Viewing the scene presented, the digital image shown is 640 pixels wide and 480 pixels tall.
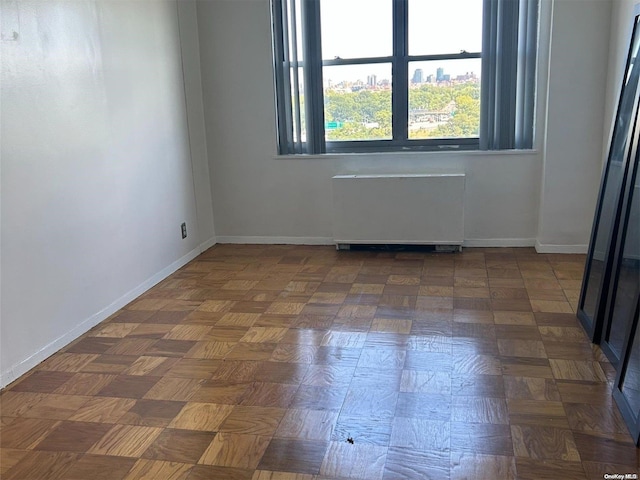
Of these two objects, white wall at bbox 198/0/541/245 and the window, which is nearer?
the window

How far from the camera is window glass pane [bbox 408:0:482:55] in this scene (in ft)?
14.9

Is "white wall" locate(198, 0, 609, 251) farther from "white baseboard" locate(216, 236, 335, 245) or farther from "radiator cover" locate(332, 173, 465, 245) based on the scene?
"radiator cover" locate(332, 173, 465, 245)

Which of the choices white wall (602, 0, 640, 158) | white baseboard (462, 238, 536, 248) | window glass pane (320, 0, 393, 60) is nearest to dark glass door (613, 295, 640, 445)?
white wall (602, 0, 640, 158)

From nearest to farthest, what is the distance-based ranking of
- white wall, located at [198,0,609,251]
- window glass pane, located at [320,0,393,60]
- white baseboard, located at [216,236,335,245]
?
white wall, located at [198,0,609,251] < window glass pane, located at [320,0,393,60] < white baseboard, located at [216,236,335,245]

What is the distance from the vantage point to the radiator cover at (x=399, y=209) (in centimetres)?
457

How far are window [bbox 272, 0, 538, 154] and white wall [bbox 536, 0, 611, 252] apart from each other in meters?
0.23

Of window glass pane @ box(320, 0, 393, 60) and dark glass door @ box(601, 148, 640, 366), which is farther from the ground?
window glass pane @ box(320, 0, 393, 60)

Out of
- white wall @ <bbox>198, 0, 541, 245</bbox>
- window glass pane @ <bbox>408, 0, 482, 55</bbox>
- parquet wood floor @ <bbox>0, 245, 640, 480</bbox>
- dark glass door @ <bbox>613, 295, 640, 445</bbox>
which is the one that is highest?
window glass pane @ <bbox>408, 0, 482, 55</bbox>

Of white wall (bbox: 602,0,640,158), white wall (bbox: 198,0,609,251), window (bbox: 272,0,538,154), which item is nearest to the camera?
white wall (bbox: 602,0,640,158)

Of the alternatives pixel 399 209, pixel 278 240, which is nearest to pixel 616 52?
pixel 399 209

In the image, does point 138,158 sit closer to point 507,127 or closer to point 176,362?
point 176,362

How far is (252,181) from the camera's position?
16.8 ft

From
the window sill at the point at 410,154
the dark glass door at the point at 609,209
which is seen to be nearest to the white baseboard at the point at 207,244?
the window sill at the point at 410,154

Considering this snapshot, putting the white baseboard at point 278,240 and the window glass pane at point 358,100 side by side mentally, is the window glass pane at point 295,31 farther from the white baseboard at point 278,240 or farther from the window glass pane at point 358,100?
the white baseboard at point 278,240
